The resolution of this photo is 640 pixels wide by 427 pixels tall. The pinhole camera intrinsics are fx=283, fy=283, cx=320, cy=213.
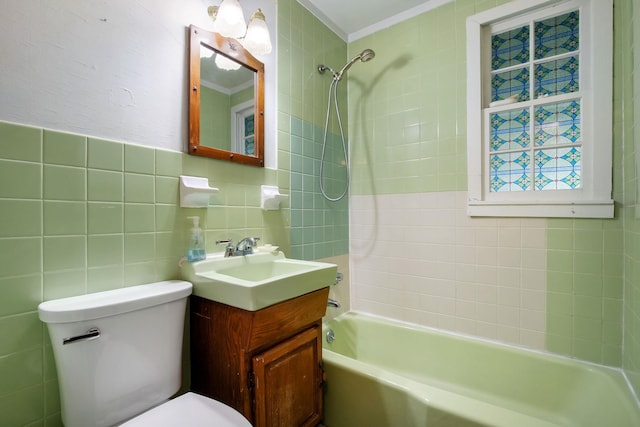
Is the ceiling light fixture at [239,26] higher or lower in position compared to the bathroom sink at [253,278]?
higher

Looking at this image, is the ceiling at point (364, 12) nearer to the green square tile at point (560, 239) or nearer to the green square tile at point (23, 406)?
the green square tile at point (560, 239)

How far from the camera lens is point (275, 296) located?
1.02 m

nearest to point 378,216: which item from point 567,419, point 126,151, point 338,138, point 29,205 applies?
point 338,138

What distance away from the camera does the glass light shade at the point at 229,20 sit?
4.05 ft

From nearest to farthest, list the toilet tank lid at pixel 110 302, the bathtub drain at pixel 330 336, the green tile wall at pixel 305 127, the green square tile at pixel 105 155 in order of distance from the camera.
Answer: the toilet tank lid at pixel 110 302, the green square tile at pixel 105 155, the green tile wall at pixel 305 127, the bathtub drain at pixel 330 336

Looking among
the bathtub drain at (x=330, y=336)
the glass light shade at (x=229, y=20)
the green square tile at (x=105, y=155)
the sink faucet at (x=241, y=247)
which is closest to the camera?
the green square tile at (x=105, y=155)

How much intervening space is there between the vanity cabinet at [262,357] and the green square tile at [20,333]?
1.54 feet

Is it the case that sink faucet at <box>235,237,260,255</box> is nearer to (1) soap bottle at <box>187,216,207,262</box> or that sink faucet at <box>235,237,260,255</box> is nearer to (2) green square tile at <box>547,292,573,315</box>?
(1) soap bottle at <box>187,216,207,262</box>

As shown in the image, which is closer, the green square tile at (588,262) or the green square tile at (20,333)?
the green square tile at (20,333)

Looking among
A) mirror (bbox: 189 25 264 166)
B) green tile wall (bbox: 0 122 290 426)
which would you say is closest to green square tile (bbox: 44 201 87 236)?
green tile wall (bbox: 0 122 290 426)

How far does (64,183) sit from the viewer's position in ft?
2.95

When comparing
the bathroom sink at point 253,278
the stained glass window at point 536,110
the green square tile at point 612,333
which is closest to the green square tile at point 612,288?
the green square tile at point 612,333

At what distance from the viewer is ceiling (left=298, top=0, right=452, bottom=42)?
1865 millimetres

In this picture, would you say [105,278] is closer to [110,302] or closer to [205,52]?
[110,302]
